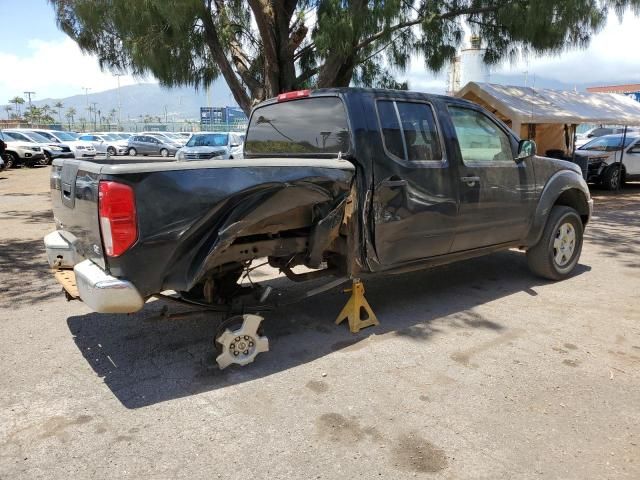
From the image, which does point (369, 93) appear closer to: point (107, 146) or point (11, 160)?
point (11, 160)

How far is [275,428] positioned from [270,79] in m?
8.35

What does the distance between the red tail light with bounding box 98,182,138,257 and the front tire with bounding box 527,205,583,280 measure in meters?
4.53

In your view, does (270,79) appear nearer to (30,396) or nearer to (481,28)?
(481,28)

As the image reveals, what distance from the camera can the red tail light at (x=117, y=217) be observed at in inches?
126

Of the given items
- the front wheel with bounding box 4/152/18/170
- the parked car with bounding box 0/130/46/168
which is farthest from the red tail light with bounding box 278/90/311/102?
the parked car with bounding box 0/130/46/168

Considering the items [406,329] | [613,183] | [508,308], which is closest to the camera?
[406,329]

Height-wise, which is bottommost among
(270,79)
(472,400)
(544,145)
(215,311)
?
(472,400)

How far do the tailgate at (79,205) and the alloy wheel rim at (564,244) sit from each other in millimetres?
4847

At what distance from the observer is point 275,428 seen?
322cm

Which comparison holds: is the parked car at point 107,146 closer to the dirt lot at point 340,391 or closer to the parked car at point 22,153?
the parked car at point 22,153

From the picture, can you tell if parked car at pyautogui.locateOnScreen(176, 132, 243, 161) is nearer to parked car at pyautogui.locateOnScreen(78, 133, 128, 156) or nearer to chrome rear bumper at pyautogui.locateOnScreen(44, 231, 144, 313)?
parked car at pyautogui.locateOnScreen(78, 133, 128, 156)

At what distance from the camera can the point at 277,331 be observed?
473cm

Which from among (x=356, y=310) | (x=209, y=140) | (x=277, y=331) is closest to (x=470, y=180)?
(x=356, y=310)

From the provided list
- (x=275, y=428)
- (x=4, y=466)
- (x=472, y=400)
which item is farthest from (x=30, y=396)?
(x=472, y=400)
